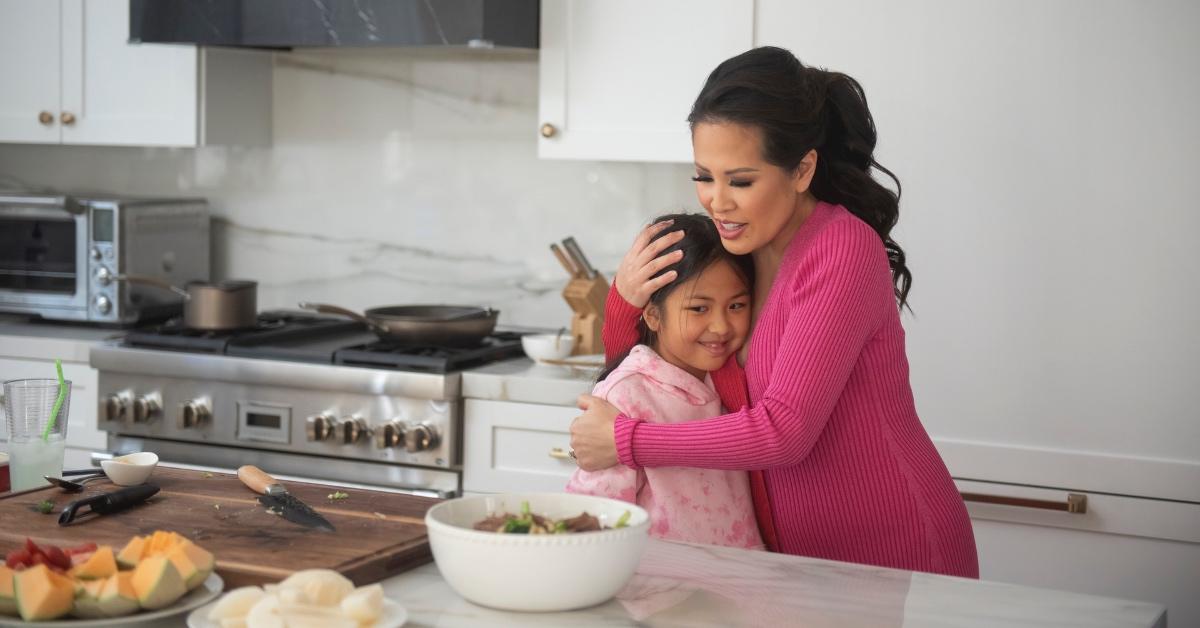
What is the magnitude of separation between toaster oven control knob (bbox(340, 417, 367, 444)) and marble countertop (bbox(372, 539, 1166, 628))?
4.86ft

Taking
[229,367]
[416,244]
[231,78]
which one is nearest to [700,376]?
[229,367]

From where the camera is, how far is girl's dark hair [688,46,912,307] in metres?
1.72

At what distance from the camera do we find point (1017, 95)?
2.54 m

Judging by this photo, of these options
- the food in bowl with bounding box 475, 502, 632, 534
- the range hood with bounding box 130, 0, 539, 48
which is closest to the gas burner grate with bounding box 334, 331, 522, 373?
the range hood with bounding box 130, 0, 539, 48

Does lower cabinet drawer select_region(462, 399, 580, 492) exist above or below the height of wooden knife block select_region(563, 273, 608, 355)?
below

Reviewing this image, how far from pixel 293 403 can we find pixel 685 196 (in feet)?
3.62

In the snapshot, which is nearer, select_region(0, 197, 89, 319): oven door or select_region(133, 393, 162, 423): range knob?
select_region(133, 393, 162, 423): range knob

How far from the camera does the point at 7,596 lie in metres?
1.20

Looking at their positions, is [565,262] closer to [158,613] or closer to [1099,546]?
[1099,546]

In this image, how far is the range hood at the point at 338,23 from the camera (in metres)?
2.95

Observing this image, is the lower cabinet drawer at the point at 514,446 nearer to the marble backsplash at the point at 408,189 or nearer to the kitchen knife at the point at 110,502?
the marble backsplash at the point at 408,189

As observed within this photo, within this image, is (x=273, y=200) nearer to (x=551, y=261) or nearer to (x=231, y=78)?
(x=231, y=78)

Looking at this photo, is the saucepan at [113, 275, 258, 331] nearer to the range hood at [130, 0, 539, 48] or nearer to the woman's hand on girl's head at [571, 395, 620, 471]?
the range hood at [130, 0, 539, 48]

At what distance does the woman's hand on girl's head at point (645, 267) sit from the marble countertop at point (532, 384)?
2.94 feet
